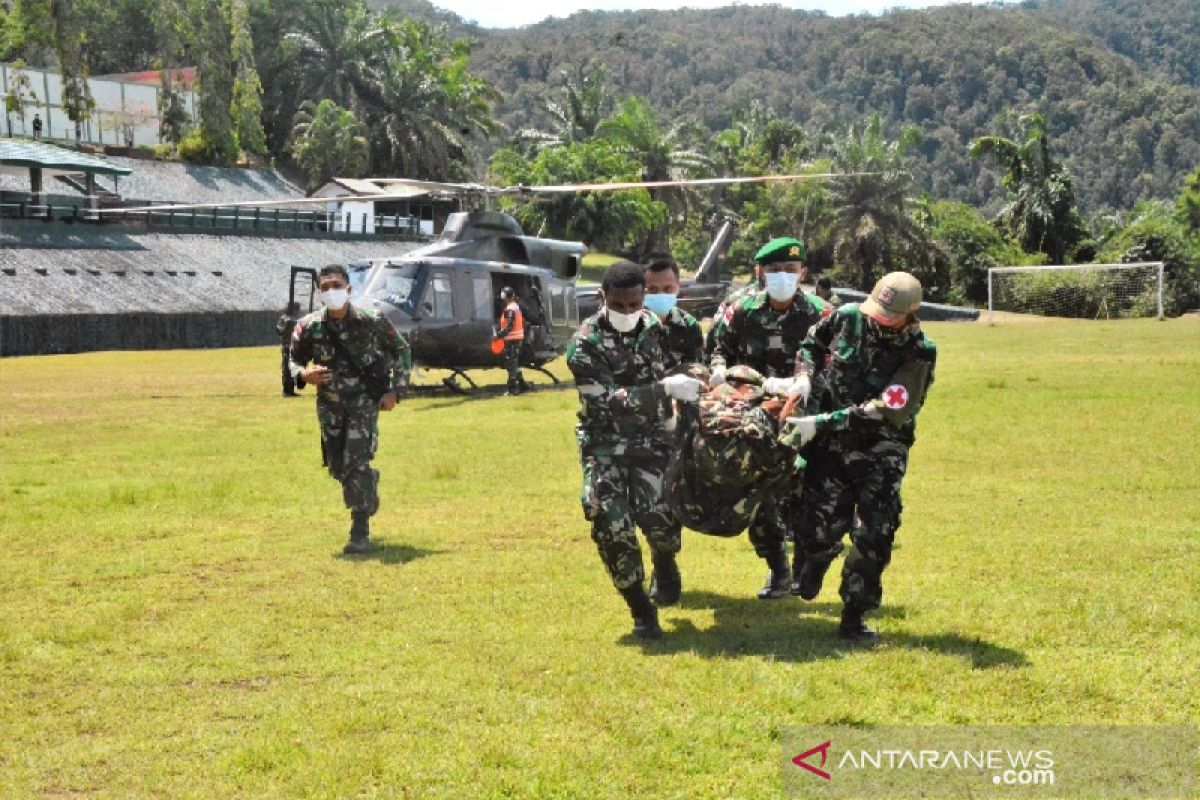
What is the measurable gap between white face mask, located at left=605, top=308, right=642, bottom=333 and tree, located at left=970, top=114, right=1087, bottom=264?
6746 centimetres

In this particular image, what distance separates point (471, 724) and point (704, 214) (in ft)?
281

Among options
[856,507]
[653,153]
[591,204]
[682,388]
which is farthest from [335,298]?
[653,153]

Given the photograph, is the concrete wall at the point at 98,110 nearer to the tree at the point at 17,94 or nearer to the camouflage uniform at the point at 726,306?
the tree at the point at 17,94

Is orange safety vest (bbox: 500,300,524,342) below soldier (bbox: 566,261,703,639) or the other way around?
below

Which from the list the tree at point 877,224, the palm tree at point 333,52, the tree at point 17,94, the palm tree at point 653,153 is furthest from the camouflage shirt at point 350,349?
the palm tree at point 333,52

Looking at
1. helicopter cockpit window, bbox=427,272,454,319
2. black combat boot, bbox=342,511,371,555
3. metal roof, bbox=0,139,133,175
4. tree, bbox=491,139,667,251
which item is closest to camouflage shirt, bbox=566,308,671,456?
black combat boot, bbox=342,511,371,555

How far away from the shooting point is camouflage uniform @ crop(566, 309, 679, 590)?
26.6 feet

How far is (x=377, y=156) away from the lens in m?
91.1

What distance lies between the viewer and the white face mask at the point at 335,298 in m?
11.6

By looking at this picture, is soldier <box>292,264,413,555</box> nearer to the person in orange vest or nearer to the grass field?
the grass field

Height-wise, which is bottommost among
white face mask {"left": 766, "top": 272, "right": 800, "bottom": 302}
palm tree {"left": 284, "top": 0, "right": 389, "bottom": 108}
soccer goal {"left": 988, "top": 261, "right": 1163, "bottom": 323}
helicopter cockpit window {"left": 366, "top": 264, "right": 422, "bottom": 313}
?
soccer goal {"left": 988, "top": 261, "right": 1163, "bottom": 323}

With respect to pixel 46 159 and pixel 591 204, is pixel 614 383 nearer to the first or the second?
pixel 46 159

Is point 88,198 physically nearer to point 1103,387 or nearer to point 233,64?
point 233,64

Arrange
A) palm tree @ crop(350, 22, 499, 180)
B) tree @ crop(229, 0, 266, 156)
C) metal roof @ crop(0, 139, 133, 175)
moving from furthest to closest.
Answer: palm tree @ crop(350, 22, 499, 180)
tree @ crop(229, 0, 266, 156)
metal roof @ crop(0, 139, 133, 175)
